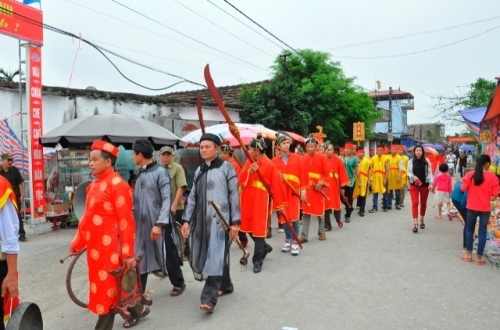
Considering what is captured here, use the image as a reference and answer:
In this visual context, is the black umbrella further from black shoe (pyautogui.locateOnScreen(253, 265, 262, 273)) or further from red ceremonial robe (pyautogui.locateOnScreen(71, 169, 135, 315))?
red ceremonial robe (pyautogui.locateOnScreen(71, 169, 135, 315))

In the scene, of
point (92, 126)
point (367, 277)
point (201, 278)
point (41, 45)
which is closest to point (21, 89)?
point (41, 45)

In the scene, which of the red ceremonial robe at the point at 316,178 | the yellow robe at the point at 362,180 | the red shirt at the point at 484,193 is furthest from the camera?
the yellow robe at the point at 362,180

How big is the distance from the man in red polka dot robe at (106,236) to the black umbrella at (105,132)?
4.86 metres

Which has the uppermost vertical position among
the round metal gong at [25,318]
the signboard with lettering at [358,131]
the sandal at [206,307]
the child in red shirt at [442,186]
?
the signboard with lettering at [358,131]

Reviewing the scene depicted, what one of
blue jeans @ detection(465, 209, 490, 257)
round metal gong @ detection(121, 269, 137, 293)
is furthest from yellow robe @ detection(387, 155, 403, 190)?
round metal gong @ detection(121, 269, 137, 293)

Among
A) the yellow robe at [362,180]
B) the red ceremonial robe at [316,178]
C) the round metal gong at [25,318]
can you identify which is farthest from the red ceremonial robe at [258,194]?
the yellow robe at [362,180]

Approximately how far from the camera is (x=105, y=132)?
320 inches

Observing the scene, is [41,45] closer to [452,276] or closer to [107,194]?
[107,194]

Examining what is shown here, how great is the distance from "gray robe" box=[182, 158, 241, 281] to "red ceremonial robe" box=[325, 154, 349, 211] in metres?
4.68

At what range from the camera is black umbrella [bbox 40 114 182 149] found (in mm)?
8125

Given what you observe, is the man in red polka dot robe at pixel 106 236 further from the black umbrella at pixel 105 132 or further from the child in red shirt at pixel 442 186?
the child in red shirt at pixel 442 186

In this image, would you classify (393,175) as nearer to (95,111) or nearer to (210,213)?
(95,111)

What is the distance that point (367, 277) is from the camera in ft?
18.1

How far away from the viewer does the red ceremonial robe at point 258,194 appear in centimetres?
596
